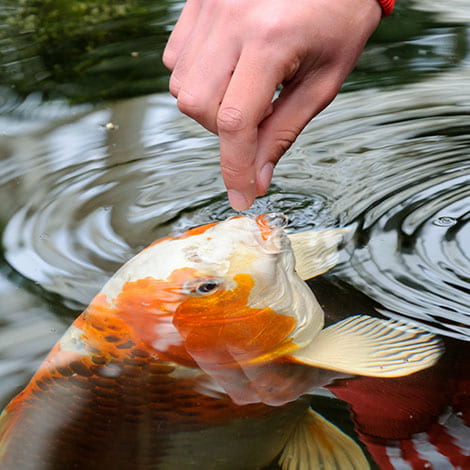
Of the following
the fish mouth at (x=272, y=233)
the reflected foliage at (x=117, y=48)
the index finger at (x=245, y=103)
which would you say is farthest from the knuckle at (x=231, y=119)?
the reflected foliage at (x=117, y=48)

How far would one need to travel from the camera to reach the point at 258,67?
1256 mm

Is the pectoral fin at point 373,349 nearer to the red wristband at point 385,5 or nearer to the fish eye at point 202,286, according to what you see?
the fish eye at point 202,286

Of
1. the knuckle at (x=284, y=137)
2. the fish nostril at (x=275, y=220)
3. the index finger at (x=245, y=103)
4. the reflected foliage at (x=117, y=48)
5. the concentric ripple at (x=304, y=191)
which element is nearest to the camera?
the index finger at (x=245, y=103)

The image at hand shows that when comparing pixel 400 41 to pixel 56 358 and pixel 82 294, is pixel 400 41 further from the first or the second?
pixel 56 358

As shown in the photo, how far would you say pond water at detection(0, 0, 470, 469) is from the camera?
1.62 m

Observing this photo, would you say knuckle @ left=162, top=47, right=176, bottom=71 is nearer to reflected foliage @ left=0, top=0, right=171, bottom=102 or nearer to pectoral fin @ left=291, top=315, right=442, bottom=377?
pectoral fin @ left=291, top=315, right=442, bottom=377

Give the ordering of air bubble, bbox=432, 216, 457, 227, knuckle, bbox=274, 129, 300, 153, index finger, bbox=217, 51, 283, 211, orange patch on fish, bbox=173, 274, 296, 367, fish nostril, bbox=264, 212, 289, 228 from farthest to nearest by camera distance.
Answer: air bubble, bbox=432, 216, 457, 227
fish nostril, bbox=264, 212, 289, 228
orange patch on fish, bbox=173, 274, 296, 367
knuckle, bbox=274, 129, 300, 153
index finger, bbox=217, 51, 283, 211

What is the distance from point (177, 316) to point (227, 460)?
354mm

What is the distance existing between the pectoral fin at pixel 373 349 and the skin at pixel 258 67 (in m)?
0.37

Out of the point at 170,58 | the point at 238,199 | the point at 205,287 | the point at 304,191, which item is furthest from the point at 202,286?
the point at 304,191

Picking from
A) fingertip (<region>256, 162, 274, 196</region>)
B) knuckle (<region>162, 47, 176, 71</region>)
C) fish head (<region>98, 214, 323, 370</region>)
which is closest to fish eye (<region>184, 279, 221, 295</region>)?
fish head (<region>98, 214, 323, 370</region>)

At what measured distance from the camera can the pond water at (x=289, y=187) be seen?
5.31 ft

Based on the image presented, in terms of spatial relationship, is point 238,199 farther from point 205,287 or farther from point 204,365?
point 204,365

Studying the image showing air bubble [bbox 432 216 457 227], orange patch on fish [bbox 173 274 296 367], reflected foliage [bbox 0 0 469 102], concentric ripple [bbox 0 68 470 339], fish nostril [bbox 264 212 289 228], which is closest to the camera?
orange patch on fish [bbox 173 274 296 367]
